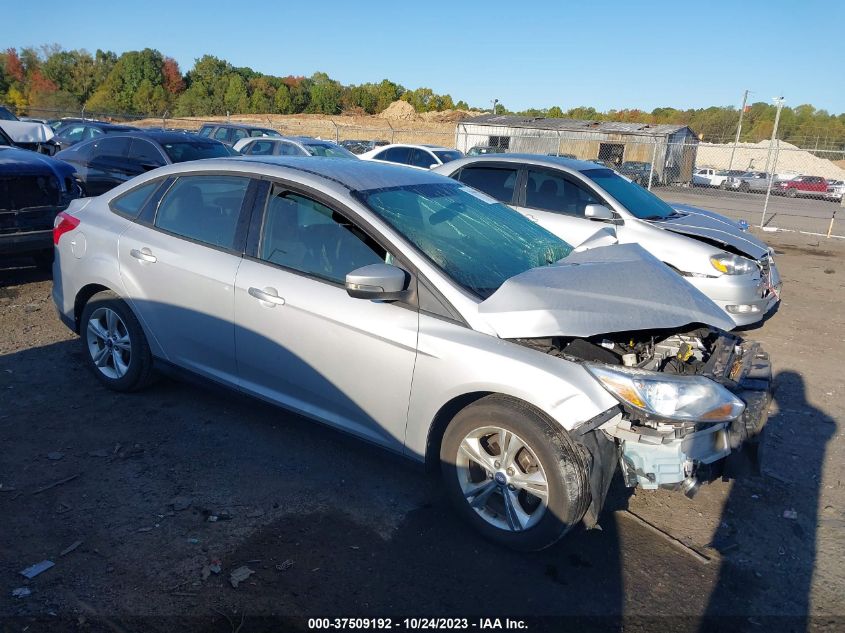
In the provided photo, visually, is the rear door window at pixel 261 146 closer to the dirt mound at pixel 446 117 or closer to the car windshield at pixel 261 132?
the car windshield at pixel 261 132

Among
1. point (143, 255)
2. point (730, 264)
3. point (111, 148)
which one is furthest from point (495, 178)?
point (111, 148)

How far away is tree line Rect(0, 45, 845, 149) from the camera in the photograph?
65500mm

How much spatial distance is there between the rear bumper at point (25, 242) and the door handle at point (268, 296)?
4.50 meters

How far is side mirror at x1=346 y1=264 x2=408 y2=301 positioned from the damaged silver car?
0.04 ft

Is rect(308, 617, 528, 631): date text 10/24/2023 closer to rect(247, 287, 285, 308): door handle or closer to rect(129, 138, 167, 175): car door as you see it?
rect(247, 287, 285, 308): door handle

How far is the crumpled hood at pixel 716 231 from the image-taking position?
Answer: 7.09 metres

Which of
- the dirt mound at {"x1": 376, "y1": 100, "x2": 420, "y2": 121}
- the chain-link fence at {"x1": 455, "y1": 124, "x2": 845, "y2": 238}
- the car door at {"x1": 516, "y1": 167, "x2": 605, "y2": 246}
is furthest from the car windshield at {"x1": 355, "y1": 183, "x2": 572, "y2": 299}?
the dirt mound at {"x1": 376, "y1": 100, "x2": 420, "y2": 121}

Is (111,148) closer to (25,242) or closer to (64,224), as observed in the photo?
(25,242)

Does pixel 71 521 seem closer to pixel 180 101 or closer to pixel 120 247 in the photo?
pixel 120 247

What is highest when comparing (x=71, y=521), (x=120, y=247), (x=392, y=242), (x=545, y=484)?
(x=392, y=242)

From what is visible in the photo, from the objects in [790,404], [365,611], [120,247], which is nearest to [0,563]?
[365,611]

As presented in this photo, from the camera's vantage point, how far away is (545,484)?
9.73 feet

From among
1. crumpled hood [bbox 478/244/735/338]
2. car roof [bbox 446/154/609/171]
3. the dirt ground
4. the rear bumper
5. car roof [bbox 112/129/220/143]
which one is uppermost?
car roof [bbox 446/154/609/171]

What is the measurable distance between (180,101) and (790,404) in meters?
77.4
